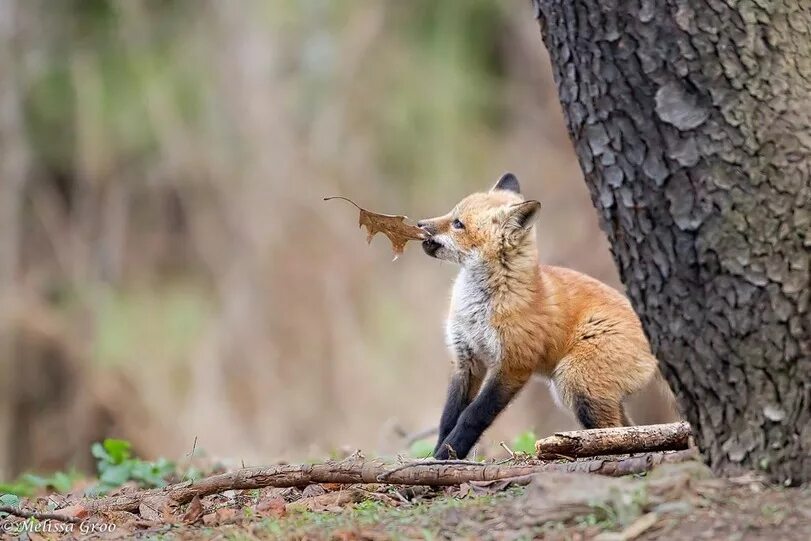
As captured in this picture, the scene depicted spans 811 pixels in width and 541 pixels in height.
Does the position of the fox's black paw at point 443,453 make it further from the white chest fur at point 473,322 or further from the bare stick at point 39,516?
the bare stick at point 39,516

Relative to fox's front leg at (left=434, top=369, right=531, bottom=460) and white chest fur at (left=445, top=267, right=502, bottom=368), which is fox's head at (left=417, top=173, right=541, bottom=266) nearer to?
white chest fur at (left=445, top=267, right=502, bottom=368)

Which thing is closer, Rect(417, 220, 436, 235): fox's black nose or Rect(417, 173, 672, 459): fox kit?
Rect(417, 173, 672, 459): fox kit

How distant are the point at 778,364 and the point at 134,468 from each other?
154 inches

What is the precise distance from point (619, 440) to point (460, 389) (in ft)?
4.81

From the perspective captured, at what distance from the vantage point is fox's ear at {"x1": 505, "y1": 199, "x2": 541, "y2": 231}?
563 cm

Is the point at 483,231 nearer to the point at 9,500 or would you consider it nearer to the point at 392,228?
the point at 392,228

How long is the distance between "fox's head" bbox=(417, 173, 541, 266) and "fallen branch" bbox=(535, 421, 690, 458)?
5.23ft

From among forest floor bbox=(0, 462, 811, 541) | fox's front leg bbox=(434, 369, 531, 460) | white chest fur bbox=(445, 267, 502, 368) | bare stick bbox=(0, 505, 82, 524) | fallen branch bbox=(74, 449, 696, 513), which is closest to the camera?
forest floor bbox=(0, 462, 811, 541)

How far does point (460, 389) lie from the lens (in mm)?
5594

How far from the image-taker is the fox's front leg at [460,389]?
550cm

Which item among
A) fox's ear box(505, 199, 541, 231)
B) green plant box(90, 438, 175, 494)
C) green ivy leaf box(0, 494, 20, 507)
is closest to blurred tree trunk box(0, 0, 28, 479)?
green plant box(90, 438, 175, 494)

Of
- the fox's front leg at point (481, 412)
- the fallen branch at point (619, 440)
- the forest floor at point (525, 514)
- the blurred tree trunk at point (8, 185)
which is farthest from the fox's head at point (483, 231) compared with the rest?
the blurred tree trunk at point (8, 185)

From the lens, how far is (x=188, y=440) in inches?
477

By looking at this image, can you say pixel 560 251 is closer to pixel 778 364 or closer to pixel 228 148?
pixel 228 148
